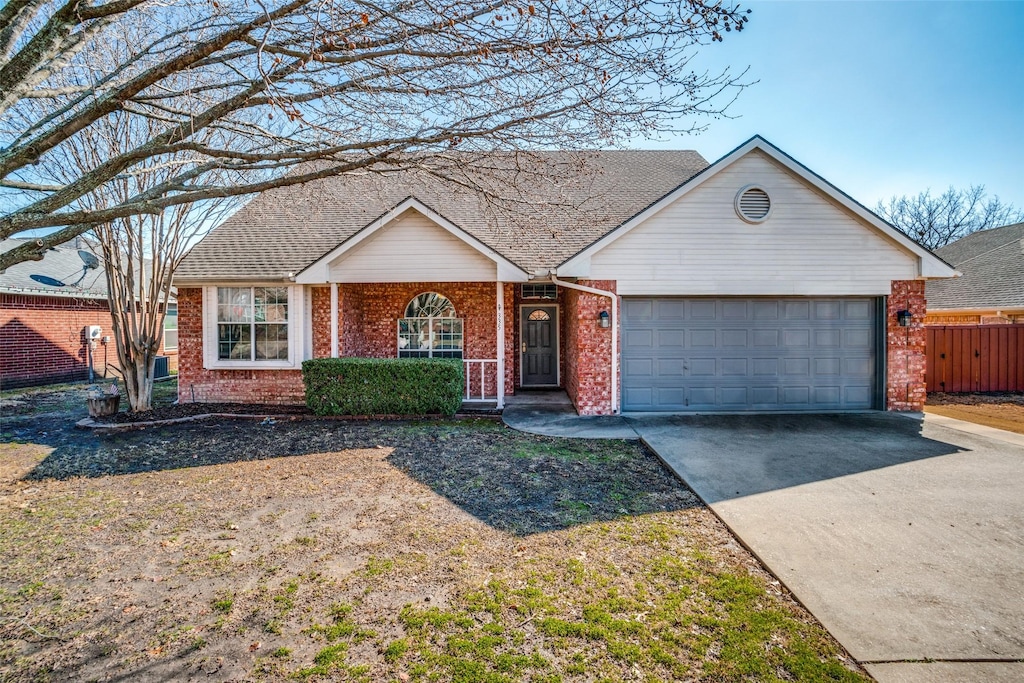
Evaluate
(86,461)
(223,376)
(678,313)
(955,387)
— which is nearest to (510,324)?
(678,313)

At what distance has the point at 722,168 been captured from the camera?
945 cm

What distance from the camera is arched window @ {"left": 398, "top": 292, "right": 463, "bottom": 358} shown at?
→ 12320 millimetres

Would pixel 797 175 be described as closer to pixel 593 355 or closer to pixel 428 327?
pixel 593 355

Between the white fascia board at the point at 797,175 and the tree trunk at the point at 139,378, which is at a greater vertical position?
the white fascia board at the point at 797,175

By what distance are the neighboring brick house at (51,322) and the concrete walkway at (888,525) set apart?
1566cm

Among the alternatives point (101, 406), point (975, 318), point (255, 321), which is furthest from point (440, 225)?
point (975, 318)

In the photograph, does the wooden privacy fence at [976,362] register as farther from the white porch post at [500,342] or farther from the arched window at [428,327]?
the arched window at [428,327]

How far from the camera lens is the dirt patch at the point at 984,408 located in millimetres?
9164

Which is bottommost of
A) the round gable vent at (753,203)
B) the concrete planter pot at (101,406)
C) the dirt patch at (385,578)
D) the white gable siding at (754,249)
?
the dirt patch at (385,578)

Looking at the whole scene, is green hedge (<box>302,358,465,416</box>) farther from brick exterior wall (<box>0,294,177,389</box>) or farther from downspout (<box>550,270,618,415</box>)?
brick exterior wall (<box>0,294,177,389</box>)

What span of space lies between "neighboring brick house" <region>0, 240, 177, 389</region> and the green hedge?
310 inches

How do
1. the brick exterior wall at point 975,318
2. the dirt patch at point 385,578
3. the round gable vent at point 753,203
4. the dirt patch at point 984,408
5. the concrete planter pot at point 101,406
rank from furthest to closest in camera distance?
1. the brick exterior wall at point 975,318
2. the concrete planter pot at point 101,406
3. the round gable vent at point 753,203
4. the dirt patch at point 984,408
5. the dirt patch at point 385,578

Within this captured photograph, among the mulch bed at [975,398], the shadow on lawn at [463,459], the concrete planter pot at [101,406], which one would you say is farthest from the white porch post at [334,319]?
the mulch bed at [975,398]

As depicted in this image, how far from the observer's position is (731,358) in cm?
996
